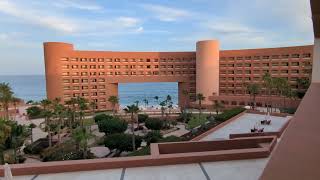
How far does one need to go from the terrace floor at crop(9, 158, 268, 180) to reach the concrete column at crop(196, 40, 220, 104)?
6524cm

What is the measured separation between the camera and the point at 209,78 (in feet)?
242

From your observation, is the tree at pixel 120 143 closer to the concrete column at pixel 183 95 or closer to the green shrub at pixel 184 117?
the green shrub at pixel 184 117

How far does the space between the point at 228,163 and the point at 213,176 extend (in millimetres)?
1312

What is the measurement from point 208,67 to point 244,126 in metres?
43.8

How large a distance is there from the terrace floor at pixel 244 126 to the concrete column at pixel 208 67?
35269 mm

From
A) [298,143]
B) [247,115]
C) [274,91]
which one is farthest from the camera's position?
[274,91]

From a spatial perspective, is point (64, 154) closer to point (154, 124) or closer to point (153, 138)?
point (153, 138)

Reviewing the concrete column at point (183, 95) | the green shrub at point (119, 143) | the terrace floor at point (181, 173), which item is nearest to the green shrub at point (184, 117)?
the concrete column at point (183, 95)

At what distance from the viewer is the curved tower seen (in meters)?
70.2

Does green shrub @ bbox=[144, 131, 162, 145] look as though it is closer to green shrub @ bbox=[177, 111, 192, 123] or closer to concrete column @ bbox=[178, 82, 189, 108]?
green shrub @ bbox=[177, 111, 192, 123]

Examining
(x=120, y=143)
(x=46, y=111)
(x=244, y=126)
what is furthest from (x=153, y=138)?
(x=46, y=111)

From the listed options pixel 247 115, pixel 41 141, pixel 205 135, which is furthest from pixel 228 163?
pixel 41 141

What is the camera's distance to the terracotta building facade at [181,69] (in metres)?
68.8

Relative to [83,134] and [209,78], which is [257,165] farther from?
[209,78]
